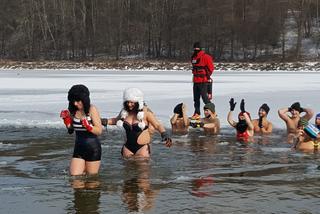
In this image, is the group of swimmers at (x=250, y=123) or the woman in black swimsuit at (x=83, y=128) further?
the group of swimmers at (x=250, y=123)

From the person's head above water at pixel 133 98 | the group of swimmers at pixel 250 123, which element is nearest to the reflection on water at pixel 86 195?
the person's head above water at pixel 133 98

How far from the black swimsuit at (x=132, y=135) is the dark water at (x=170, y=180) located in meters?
0.23

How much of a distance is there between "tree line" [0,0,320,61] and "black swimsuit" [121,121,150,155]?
49.0 meters

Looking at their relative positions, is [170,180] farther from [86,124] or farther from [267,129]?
[267,129]

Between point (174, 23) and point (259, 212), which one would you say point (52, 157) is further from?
point (174, 23)

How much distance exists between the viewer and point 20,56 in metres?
68.8

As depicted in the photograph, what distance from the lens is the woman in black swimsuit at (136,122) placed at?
7281mm

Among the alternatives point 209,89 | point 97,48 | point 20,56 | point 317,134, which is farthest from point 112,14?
point 317,134

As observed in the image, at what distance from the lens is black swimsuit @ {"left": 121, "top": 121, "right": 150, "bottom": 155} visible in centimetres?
766

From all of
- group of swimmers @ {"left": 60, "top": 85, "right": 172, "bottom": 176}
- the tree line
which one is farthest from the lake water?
the tree line

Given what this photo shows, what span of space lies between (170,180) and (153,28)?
59451 millimetres

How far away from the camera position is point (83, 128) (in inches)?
264

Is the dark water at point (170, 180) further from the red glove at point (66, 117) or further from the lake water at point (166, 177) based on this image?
the red glove at point (66, 117)

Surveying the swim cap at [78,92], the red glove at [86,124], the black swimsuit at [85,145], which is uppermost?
the swim cap at [78,92]
